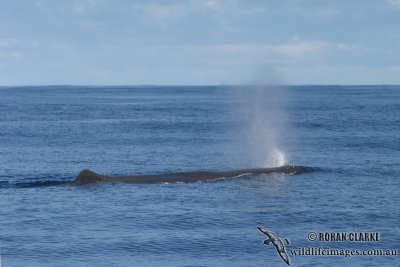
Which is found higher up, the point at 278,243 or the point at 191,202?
the point at 191,202

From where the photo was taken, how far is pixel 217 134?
93062 millimetres

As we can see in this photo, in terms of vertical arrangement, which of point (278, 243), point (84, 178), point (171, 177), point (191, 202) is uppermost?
point (84, 178)

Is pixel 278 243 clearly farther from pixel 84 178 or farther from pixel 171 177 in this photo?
pixel 84 178

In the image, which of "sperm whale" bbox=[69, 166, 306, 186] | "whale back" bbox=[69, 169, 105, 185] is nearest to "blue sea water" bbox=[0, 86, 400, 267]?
"sperm whale" bbox=[69, 166, 306, 186]

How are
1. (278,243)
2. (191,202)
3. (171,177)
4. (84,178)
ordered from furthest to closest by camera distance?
(171,177) < (84,178) < (191,202) < (278,243)

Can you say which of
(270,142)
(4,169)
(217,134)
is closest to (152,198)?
(4,169)

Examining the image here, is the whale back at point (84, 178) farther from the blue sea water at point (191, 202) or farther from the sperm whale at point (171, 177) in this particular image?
the blue sea water at point (191, 202)

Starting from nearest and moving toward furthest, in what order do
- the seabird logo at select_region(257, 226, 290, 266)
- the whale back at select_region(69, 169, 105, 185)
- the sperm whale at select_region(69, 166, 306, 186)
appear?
the seabird logo at select_region(257, 226, 290, 266) < the whale back at select_region(69, 169, 105, 185) < the sperm whale at select_region(69, 166, 306, 186)

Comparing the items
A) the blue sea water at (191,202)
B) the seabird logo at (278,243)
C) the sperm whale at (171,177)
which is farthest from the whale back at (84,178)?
the seabird logo at (278,243)

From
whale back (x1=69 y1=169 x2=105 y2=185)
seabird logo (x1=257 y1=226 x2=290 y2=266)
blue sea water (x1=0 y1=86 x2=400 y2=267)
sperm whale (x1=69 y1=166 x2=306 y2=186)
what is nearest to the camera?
seabird logo (x1=257 y1=226 x2=290 y2=266)

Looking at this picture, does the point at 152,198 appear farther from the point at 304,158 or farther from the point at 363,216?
the point at 304,158

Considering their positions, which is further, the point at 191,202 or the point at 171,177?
the point at 171,177

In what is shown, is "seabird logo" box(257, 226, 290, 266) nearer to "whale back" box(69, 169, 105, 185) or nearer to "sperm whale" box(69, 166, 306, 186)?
"sperm whale" box(69, 166, 306, 186)

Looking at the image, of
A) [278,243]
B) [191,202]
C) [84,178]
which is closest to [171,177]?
[84,178]
